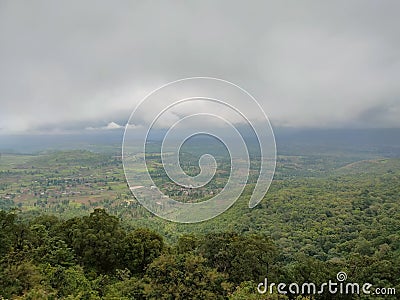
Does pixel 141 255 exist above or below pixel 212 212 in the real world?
below

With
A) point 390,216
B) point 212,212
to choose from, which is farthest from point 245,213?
point 212,212

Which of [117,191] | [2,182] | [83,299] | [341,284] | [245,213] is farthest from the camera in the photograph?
[2,182]

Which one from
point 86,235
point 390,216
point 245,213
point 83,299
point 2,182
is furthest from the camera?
point 2,182

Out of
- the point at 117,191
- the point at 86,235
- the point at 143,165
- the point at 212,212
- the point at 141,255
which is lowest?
the point at 117,191

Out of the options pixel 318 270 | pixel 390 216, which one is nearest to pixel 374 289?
pixel 318 270

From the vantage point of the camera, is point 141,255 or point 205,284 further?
point 141,255

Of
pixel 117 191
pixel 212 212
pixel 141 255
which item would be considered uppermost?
pixel 212 212

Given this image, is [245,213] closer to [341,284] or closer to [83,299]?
[341,284]

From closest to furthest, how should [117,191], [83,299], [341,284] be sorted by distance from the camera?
[83,299] → [341,284] → [117,191]

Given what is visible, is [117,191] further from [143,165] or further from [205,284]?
[143,165]
